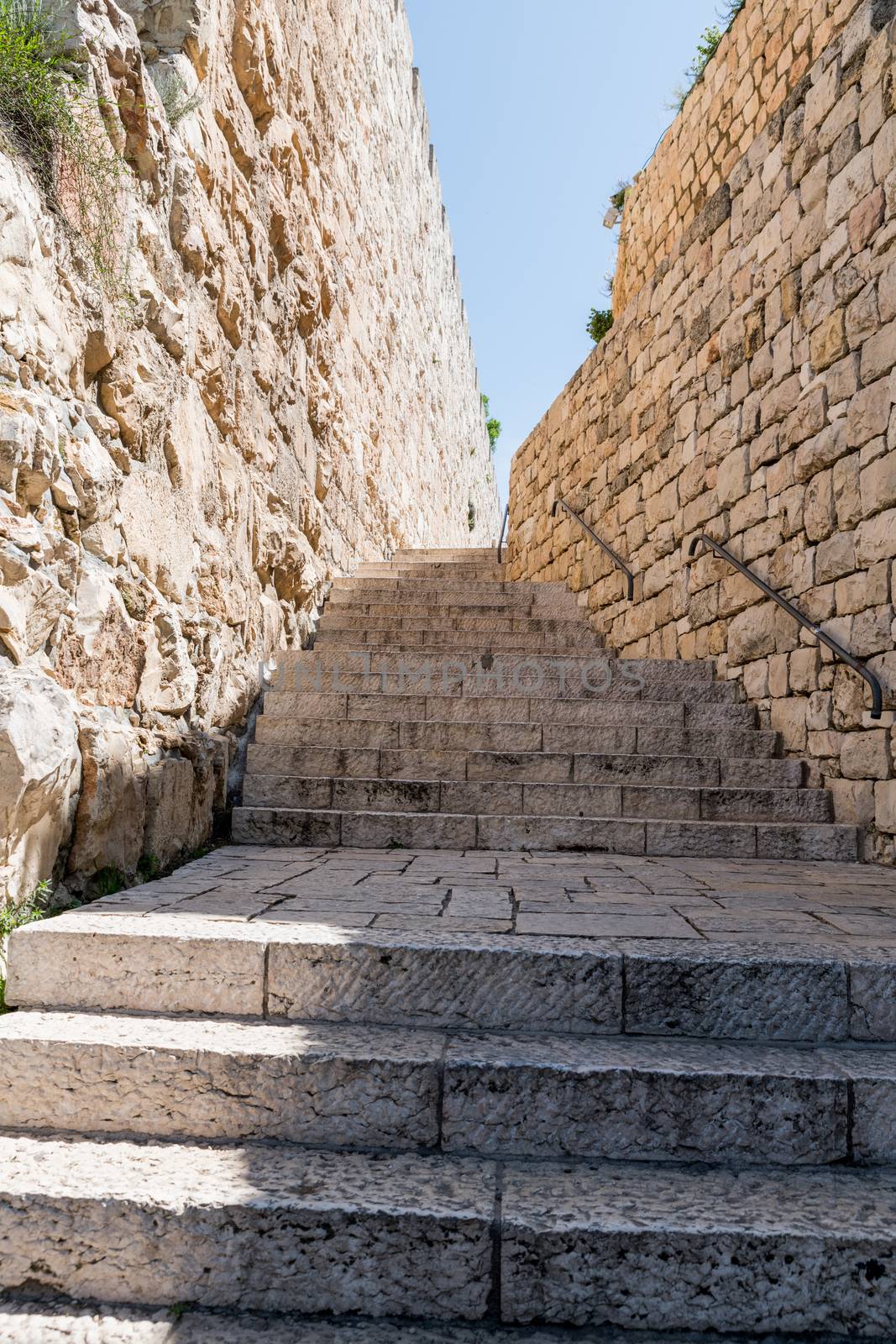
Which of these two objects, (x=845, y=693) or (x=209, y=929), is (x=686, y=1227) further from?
(x=845, y=693)

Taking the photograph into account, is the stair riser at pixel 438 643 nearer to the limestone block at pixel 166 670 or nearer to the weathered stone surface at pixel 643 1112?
the limestone block at pixel 166 670

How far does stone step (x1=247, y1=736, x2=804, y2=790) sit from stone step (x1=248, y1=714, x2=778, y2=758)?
155 mm

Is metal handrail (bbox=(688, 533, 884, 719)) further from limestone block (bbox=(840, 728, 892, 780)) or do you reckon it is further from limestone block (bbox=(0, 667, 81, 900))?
limestone block (bbox=(0, 667, 81, 900))

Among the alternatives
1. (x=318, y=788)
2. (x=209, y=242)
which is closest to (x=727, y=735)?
(x=318, y=788)

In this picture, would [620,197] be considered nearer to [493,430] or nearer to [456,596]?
[456,596]

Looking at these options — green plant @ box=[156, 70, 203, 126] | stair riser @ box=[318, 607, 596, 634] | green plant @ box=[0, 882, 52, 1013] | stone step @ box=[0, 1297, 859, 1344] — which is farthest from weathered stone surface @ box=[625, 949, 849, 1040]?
stair riser @ box=[318, 607, 596, 634]

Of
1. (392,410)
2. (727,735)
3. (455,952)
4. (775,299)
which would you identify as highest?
(392,410)

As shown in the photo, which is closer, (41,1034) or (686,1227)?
(686,1227)

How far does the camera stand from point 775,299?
428cm

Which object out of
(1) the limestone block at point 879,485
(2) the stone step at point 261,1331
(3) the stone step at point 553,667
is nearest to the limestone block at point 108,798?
(2) the stone step at point 261,1331

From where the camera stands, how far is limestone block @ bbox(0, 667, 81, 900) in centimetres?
198

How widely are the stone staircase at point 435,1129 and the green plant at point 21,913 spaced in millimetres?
63

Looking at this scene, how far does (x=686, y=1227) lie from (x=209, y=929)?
3.91 ft

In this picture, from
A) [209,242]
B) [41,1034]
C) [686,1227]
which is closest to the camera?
[686,1227]
